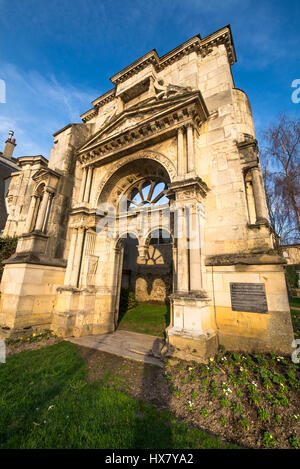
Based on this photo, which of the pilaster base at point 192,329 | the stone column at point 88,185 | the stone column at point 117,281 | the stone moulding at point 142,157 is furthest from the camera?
the stone column at point 88,185

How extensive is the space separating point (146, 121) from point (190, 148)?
244cm

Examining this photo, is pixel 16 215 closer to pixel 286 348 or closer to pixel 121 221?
pixel 121 221

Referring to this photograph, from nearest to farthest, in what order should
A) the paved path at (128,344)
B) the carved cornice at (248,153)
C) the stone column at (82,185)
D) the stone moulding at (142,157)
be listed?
the paved path at (128,344), the carved cornice at (248,153), the stone moulding at (142,157), the stone column at (82,185)

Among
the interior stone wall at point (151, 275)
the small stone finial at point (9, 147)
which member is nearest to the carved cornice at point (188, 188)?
the interior stone wall at point (151, 275)

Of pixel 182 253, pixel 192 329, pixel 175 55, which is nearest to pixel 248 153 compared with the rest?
pixel 182 253

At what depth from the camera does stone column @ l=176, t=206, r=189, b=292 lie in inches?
222

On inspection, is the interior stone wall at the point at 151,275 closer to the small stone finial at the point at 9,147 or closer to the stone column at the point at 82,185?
the stone column at the point at 82,185

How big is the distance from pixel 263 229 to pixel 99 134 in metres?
8.50

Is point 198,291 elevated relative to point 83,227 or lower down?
lower down

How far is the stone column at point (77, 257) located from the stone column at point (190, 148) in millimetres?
5335

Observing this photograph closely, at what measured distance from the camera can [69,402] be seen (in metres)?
3.37

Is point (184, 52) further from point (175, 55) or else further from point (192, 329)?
point (192, 329)

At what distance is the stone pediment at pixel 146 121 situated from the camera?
6.96 metres
